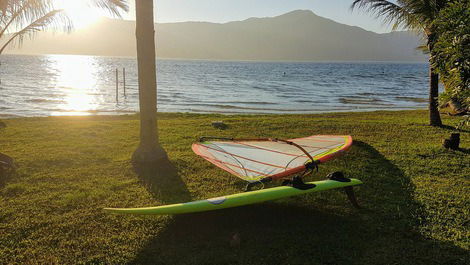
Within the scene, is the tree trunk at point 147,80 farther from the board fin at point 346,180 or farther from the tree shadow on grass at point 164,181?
the board fin at point 346,180

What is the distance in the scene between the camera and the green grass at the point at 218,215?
4.69m

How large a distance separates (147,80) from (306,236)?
15.6 feet

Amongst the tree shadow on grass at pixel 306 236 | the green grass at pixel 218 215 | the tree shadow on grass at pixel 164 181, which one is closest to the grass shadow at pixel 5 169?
the green grass at pixel 218 215

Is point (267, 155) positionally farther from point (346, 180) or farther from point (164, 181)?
point (164, 181)

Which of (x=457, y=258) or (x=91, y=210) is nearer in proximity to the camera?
(x=457, y=258)

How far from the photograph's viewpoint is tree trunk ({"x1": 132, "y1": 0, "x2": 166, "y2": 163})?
25.2 ft

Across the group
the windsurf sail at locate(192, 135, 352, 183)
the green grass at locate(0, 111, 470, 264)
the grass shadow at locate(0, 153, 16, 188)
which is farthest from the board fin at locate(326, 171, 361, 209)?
the grass shadow at locate(0, 153, 16, 188)

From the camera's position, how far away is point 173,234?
521cm

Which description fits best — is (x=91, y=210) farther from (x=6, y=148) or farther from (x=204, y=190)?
(x=6, y=148)

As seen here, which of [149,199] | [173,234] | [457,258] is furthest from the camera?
[149,199]

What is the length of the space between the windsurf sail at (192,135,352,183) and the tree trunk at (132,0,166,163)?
53.6 inches

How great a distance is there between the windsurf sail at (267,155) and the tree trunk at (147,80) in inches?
53.6

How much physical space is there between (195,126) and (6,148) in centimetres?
634

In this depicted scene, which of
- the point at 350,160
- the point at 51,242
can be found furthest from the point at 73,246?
the point at 350,160
